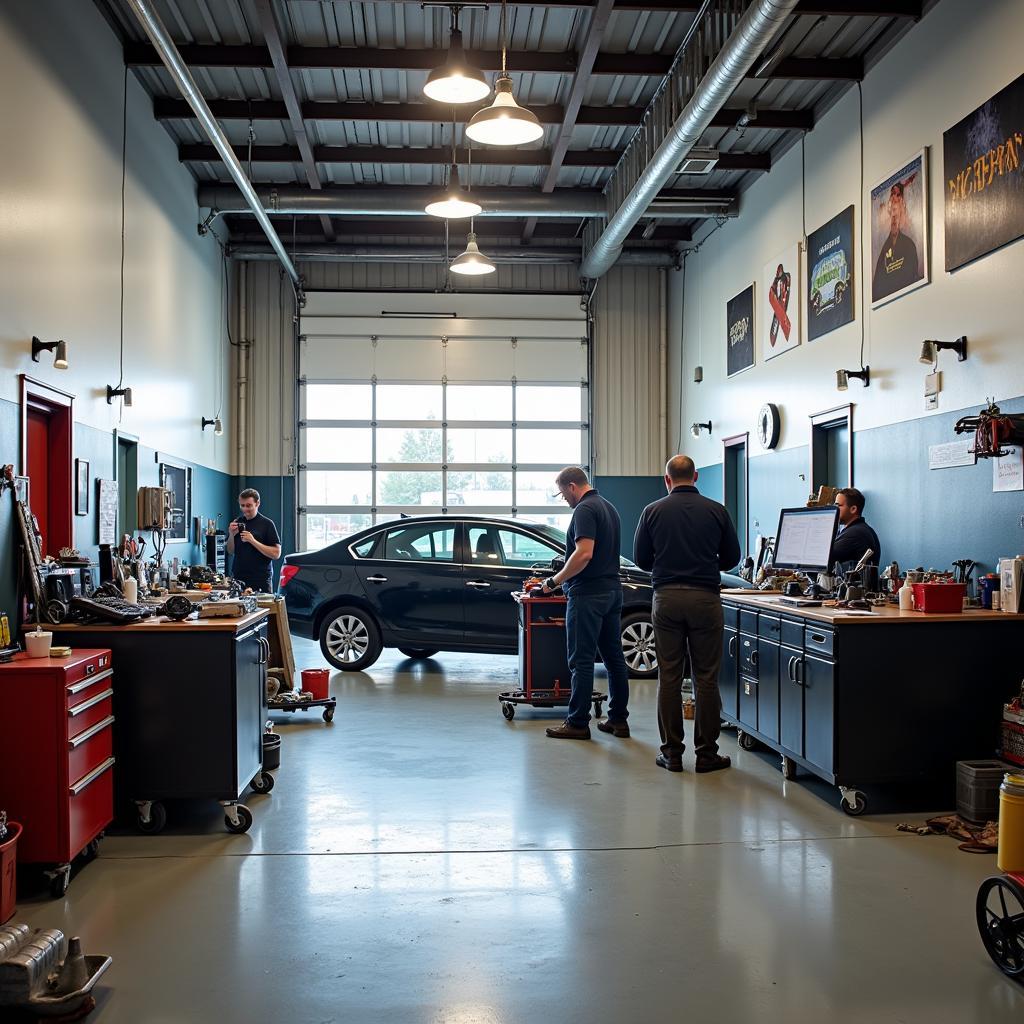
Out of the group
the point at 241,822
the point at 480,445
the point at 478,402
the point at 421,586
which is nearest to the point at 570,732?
the point at 241,822

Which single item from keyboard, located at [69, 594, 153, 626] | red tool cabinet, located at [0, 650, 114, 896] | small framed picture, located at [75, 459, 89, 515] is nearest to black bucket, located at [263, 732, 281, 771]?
keyboard, located at [69, 594, 153, 626]

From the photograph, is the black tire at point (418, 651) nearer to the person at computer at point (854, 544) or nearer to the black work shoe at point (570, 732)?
the black work shoe at point (570, 732)

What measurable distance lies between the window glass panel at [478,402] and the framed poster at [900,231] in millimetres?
6744

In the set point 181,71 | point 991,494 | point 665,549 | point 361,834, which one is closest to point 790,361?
point 991,494

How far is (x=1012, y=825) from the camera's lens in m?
3.54

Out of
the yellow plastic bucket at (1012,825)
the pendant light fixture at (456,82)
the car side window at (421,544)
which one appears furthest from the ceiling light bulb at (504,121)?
the yellow plastic bucket at (1012,825)

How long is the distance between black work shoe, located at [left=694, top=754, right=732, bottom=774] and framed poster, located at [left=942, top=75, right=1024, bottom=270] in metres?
3.41

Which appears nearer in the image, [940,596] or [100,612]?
[100,612]

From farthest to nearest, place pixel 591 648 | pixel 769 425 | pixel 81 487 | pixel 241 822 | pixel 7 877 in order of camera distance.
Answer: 1. pixel 769 425
2. pixel 81 487
3. pixel 591 648
4. pixel 241 822
5. pixel 7 877

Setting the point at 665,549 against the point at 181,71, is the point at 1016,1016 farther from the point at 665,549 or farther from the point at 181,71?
the point at 181,71

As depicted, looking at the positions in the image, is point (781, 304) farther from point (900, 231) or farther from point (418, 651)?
point (418, 651)

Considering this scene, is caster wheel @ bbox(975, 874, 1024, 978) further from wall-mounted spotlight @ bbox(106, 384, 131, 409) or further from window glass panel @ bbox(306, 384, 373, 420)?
window glass panel @ bbox(306, 384, 373, 420)

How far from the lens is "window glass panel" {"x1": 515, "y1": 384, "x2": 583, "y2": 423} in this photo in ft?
44.3

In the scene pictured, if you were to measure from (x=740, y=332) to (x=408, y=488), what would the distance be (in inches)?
199
